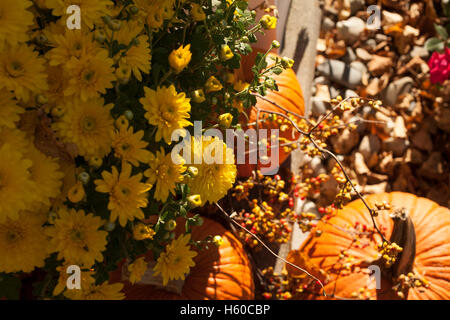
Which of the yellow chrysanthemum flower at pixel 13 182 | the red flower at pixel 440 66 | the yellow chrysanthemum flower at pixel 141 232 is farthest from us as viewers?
the red flower at pixel 440 66

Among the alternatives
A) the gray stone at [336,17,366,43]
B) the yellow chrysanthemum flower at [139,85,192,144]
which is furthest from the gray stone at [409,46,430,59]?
the yellow chrysanthemum flower at [139,85,192,144]

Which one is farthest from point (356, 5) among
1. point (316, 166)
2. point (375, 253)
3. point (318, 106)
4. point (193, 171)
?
point (193, 171)

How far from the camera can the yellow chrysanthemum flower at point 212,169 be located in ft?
2.27

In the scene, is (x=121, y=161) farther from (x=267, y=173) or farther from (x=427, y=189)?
(x=427, y=189)

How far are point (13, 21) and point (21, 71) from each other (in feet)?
0.21

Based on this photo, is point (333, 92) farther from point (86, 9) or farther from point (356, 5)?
point (86, 9)

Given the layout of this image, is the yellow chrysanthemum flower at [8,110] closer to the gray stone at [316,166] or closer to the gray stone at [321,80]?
the gray stone at [316,166]

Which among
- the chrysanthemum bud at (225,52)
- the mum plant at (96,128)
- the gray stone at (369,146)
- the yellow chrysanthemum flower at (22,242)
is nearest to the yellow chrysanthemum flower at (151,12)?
the mum plant at (96,128)

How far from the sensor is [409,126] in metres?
1.58

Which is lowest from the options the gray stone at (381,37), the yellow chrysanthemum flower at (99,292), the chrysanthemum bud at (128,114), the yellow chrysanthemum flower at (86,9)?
the yellow chrysanthemum flower at (99,292)

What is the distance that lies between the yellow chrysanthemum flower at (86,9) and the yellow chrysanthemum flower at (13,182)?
0.19 m
